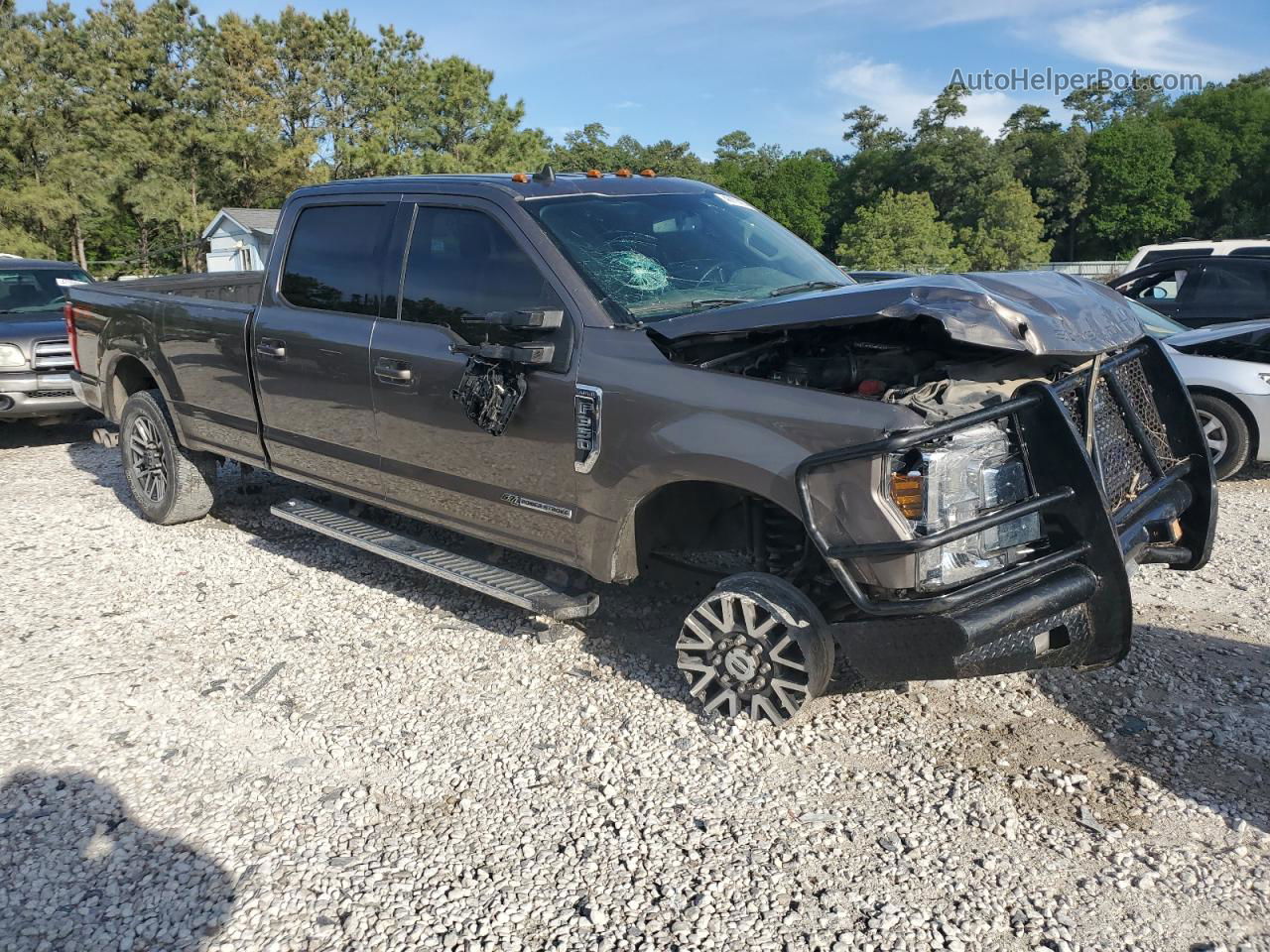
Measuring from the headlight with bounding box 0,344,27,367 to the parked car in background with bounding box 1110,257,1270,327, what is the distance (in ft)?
34.9

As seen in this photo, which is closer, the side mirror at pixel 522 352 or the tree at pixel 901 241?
the side mirror at pixel 522 352

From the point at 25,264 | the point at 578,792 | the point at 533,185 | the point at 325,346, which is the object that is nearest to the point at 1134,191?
the point at 25,264

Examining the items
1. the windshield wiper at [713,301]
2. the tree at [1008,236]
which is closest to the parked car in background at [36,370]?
the windshield wiper at [713,301]

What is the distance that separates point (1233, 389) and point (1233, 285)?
3286mm

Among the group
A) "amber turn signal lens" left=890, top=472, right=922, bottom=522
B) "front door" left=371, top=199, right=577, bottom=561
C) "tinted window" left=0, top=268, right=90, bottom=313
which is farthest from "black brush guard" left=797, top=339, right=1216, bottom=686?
"tinted window" left=0, top=268, right=90, bottom=313

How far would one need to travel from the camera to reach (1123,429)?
4.01 meters

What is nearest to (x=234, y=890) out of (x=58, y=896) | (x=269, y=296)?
(x=58, y=896)

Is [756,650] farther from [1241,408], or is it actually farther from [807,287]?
[1241,408]

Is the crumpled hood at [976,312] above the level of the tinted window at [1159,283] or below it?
below

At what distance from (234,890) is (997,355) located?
306 cm

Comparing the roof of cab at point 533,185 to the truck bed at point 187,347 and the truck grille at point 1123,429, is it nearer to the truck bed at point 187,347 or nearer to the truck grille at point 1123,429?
the truck bed at point 187,347

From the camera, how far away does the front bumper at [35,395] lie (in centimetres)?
939

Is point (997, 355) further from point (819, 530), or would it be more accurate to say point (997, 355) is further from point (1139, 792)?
point (1139, 792)

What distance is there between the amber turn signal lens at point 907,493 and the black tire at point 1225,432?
550 cm
